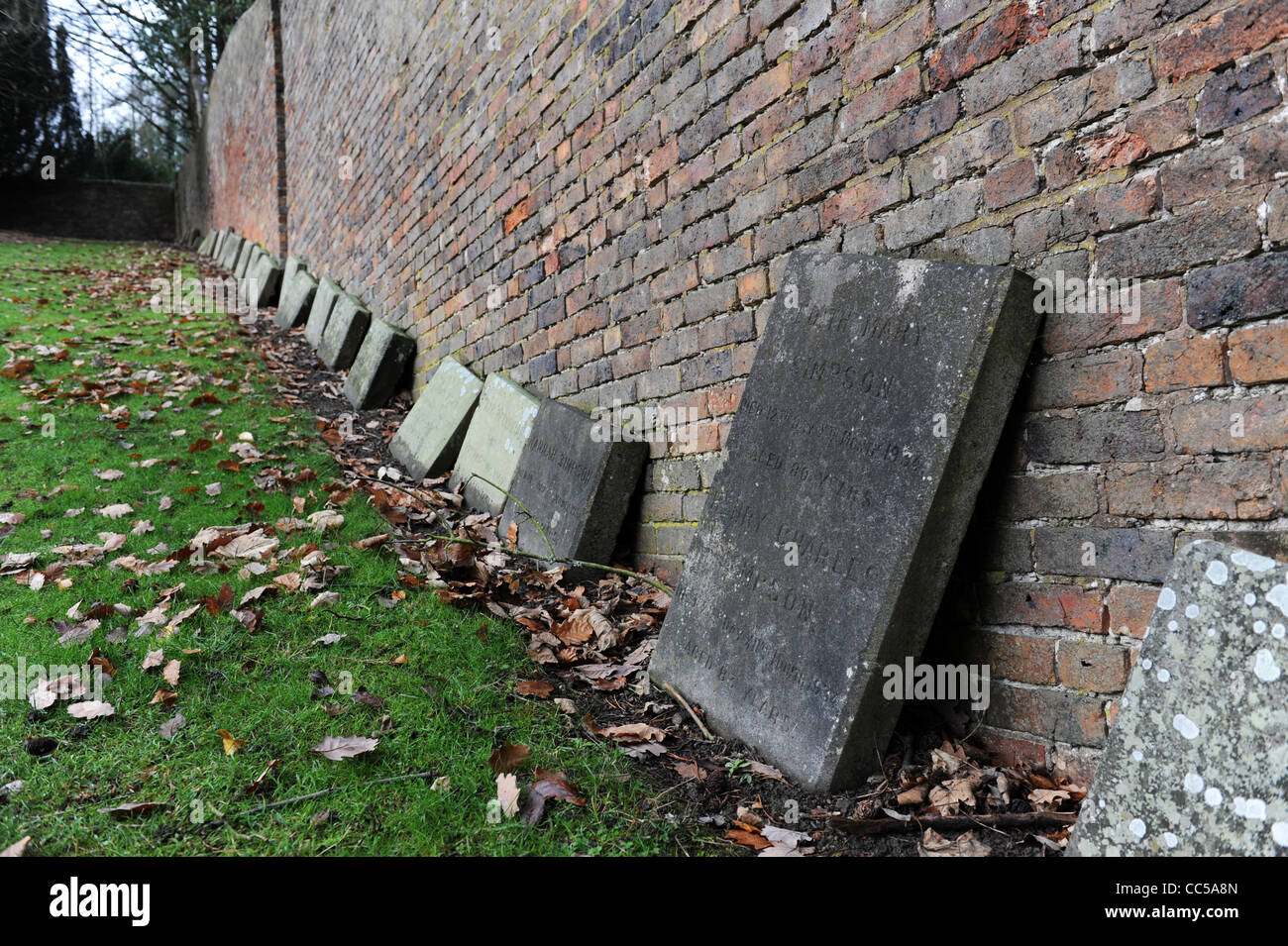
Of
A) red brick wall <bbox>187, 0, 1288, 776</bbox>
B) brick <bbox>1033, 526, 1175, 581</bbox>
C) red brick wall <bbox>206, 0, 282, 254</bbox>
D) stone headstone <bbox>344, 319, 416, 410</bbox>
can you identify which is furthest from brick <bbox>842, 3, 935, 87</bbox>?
red brick wall <bbox>206, 0, 282, 254</bbox>

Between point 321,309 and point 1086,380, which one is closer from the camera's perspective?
point 1086,380

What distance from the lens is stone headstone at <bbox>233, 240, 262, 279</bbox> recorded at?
11086 millimetres

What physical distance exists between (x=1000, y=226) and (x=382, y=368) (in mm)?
4911

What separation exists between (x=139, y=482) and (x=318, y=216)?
212 inches

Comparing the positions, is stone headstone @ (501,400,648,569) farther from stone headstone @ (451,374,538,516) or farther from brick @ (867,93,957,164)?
brick @ (867,93,957,164)

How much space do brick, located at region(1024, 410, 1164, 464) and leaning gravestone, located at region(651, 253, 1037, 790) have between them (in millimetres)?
114

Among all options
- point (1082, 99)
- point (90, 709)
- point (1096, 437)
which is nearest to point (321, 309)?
point (90, 709)

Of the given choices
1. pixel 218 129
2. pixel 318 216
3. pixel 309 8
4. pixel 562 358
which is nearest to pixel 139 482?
pixel 562 358

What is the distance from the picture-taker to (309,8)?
332 inches

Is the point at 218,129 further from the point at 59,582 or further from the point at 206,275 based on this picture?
the point at 59,582

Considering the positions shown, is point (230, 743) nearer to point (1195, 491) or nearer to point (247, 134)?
point (1195, 491)

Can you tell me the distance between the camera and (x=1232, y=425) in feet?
5.38

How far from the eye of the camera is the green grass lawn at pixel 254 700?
1.88 meters

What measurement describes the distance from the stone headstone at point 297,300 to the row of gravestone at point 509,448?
1.85 m
